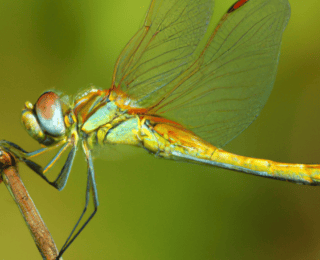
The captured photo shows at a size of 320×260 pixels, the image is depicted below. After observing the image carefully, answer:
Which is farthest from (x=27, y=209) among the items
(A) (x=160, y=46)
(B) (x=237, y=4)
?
(B) (x=237, y=4)

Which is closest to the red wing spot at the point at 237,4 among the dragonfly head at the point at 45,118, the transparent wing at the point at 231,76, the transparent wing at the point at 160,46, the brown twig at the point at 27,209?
the transparent wing at the point at 231,76

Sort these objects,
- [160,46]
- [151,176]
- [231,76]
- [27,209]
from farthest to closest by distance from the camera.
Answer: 1. [151,176]
2. [231,76]
3. [160,46]
4. [27,209]

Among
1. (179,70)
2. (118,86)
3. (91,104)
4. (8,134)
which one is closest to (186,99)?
(179,70)

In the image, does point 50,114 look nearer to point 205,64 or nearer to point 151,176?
point 205,64

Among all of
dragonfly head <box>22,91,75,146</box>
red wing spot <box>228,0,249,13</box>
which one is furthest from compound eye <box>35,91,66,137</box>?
red wing spot <box>228,0,249,13</box>

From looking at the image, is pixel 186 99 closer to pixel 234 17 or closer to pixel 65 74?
pixel 234 17

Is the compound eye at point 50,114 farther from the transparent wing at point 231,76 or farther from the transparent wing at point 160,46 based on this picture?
the transparent wing at point 231,76

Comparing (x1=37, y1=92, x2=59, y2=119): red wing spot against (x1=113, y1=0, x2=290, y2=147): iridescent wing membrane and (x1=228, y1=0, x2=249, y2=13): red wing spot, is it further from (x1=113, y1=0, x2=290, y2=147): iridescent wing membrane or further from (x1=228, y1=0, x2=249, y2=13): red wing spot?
(x1=228, y1=0, x2=249, y2=13): red wing spot
